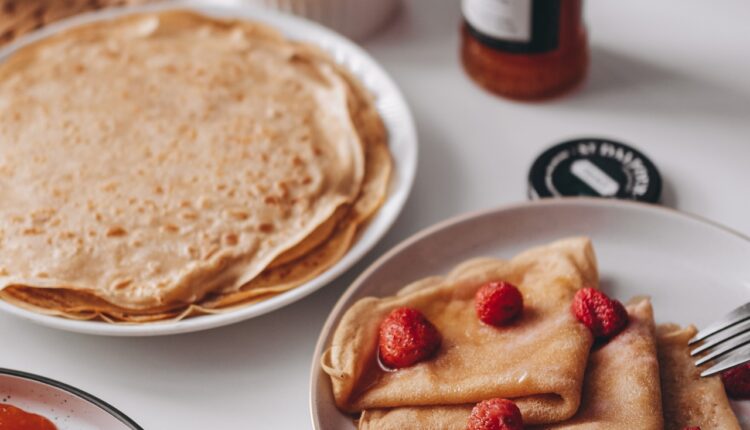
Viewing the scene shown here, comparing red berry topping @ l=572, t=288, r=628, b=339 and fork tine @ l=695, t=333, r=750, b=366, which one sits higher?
red berry topping @ l=572, t=288, r=628, b=339

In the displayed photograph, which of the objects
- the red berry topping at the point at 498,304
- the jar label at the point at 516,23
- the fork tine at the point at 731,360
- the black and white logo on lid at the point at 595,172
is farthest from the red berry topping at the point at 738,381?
the jar label at the point at 516,23

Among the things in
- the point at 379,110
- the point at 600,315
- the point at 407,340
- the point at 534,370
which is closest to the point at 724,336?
the point at 600,315

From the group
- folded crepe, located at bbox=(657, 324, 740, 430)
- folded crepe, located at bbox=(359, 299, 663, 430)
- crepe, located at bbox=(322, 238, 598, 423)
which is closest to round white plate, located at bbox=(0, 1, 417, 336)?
crepe, located at bbox=(322, 238, 598, 423)

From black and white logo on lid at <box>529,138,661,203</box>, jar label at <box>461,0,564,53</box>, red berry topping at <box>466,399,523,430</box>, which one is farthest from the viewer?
jar label at <box>461,0,564,53</box>

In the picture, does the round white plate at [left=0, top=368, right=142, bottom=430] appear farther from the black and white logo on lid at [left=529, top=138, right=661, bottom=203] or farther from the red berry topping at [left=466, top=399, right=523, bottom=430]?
the black and white logo on lid at [left=529, top=138, right=661, bottom=203]

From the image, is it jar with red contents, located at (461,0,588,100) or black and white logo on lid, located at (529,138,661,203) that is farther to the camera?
jar with red contents, located at (461,0,588,100)

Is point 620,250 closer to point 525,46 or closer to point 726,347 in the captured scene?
point 726,347

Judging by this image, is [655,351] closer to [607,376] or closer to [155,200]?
[607,376]

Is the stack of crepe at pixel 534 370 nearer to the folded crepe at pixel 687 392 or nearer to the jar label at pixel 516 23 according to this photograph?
the folded crepe at pixel 687 392
